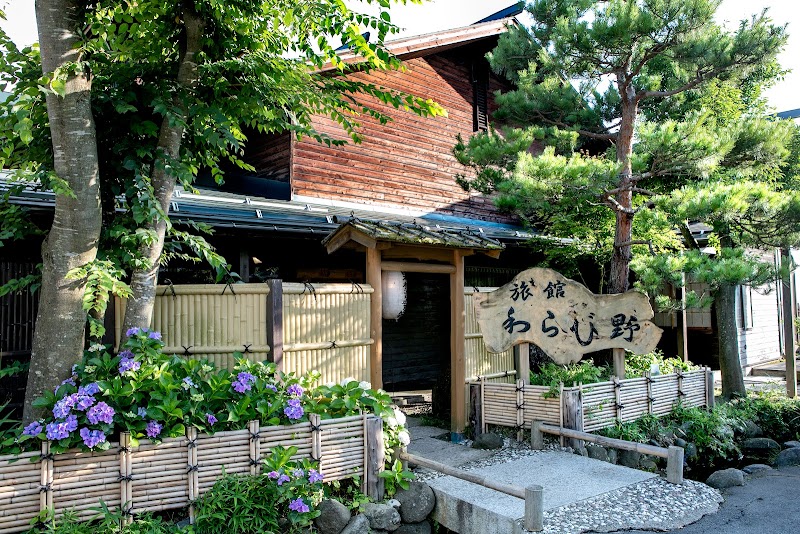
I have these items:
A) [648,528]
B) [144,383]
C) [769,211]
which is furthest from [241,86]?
[769,211]

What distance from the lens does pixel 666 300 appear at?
9688mm

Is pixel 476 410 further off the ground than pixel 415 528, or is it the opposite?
pixel 476 410

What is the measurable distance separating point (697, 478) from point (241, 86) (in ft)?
26.0

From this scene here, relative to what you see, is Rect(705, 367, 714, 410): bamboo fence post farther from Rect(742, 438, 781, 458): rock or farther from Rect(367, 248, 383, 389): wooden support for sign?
Rect(367, 248, 383, 389): wooden support for sign

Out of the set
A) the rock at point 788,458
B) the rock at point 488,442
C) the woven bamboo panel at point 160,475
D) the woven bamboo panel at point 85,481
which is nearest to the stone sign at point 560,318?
the rock at point 488,442

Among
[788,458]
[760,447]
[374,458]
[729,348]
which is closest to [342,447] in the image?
[374,458]

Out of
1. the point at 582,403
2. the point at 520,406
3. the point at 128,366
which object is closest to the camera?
the point at 128,366

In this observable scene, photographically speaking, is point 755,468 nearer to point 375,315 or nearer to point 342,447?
point 375,315

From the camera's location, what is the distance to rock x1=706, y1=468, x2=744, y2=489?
7.32 metres

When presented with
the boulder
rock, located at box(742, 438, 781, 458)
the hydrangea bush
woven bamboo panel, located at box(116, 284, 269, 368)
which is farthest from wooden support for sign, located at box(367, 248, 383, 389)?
rock, located at box(742, 438, 781, 458)

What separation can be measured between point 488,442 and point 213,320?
394 cm

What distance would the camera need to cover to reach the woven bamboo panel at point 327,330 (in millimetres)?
6250

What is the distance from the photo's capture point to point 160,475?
184 inches

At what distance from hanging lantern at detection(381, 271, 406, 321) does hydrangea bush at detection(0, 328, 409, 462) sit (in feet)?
5.71
